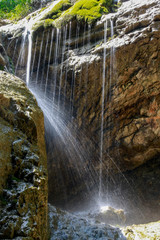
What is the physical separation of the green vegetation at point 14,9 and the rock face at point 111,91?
184 inches

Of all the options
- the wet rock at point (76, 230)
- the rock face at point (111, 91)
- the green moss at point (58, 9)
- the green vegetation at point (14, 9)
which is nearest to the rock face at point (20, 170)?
the wet rock at point (76, 230)

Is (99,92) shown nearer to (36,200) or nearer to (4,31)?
(36,200)

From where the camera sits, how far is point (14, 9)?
15.8 m

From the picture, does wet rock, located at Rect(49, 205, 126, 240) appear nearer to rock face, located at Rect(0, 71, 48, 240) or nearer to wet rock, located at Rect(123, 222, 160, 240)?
wet rock, located at Rect(123, 222, 160, 240)

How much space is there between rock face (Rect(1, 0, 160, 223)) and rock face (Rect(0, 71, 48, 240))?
19.7 feet

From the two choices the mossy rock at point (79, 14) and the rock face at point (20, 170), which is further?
the mossy rock at point (79, 14)

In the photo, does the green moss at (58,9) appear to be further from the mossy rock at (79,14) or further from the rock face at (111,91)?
the rock face at (111,91)

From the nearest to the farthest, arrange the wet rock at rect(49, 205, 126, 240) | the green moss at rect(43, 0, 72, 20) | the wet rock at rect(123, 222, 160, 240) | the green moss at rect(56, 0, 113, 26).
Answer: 1. the wet rock at rect(49, 205, 126, 240)
2. the wet rock at rect(123, 222, 160, 240)
3. the green moss at rect(56, 0, 113, 26)
4. the green moss at rect(43, 0, 72, 20)

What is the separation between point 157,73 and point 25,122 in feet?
24.8

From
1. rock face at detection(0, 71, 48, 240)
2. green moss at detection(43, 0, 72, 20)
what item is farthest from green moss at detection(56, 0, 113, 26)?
rock face at detection(0, 71, 48, 240)

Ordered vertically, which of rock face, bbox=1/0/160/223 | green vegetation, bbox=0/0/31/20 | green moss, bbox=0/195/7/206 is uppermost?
green vegetation, bbox=0/0/31/20

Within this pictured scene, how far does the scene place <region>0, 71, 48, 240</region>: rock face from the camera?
2389 mm

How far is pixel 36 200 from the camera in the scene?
2838mm

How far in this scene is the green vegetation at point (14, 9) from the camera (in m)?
15.0
